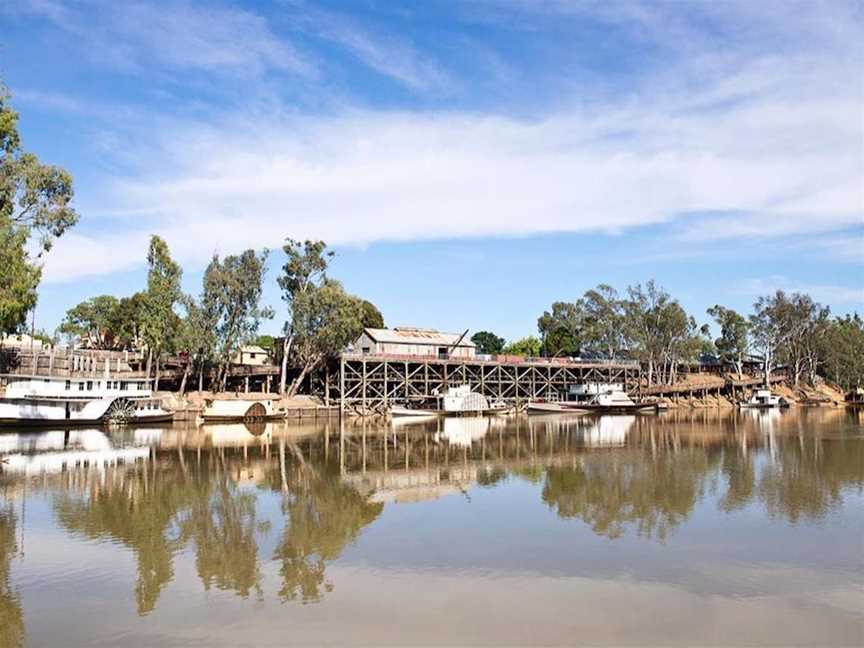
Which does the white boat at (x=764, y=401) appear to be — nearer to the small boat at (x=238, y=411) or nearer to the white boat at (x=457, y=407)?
the white boat at (x=457, y=407)

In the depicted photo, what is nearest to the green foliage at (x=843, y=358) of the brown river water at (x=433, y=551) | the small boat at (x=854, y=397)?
the small boat at (x=854, y=397)

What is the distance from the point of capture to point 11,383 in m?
42.4

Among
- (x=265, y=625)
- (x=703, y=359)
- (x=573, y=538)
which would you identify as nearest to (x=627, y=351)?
(x=703, y=359)

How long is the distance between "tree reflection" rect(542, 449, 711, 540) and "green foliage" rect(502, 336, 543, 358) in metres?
77.1

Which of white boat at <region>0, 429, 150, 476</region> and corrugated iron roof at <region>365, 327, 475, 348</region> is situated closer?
white boat at <region>0, 429, 150, 476</region>

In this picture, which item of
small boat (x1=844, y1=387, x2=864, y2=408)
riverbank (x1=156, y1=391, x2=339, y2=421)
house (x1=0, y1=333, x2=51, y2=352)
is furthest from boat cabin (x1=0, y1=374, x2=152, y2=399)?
small boat (x1=844, y1=387, x2=864, y2=408)

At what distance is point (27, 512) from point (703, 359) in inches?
3922

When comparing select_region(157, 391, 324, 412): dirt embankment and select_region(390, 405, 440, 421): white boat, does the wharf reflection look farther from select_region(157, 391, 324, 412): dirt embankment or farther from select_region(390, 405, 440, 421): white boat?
select_region(390, 405, 440, 421): white boat

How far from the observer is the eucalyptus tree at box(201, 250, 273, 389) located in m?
59.6

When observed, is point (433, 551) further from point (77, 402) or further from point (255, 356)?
point (255, 356)

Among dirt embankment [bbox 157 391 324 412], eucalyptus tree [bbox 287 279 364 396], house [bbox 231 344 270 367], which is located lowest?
dirt embankment [bbox 157 391 324 412]

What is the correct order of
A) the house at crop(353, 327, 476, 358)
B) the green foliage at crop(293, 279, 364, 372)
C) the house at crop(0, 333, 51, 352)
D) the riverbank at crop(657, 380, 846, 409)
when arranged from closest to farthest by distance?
the house at crop(0, 333, 51, 352), the green foliage at crop(293, 279, 364, 372), the house at crop(353, 327, 476, 358), the riverbank at crop(657, 380, 846, 409)

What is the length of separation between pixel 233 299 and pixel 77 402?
18.2 m

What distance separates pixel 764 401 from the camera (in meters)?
82.9
